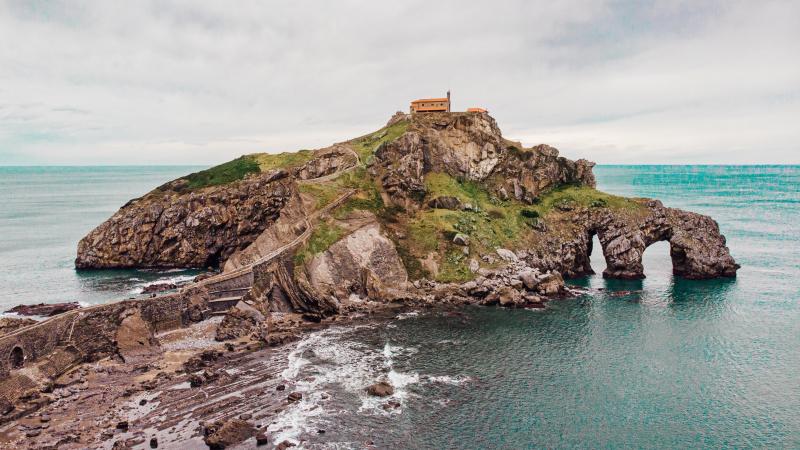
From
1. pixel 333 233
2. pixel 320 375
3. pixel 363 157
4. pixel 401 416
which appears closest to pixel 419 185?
pixel 363 157

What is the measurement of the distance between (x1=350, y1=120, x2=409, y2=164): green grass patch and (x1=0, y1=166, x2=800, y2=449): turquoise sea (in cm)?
5088

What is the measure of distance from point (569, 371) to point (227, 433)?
41285mm

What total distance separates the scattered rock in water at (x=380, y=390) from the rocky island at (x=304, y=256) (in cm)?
36

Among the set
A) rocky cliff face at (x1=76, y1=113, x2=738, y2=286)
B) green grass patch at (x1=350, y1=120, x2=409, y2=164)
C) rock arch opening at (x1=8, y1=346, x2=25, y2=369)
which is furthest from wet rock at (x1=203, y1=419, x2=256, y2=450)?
green grass patch at (x1=350, y1=120, x2=409, y2=164)

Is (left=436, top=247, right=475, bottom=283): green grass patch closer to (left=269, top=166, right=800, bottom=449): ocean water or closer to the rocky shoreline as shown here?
(left=269, top=166, right=800, bottom=449): ocean water

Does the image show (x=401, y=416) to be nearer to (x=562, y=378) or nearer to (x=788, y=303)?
(x=562, y=378)

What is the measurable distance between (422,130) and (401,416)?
279 feet

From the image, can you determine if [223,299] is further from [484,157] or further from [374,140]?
[484,157]

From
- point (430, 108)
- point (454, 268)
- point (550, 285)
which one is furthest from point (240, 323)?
point (430, 108)

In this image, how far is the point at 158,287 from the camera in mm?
99438

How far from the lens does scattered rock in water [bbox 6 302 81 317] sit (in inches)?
3360

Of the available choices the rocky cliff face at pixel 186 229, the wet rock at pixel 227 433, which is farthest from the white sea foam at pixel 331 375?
the rocky cliff face at pixel 186 229

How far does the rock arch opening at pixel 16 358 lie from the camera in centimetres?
6100

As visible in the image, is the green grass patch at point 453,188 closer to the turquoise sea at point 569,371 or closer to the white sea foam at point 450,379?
the turquoise sea at point 569,371
